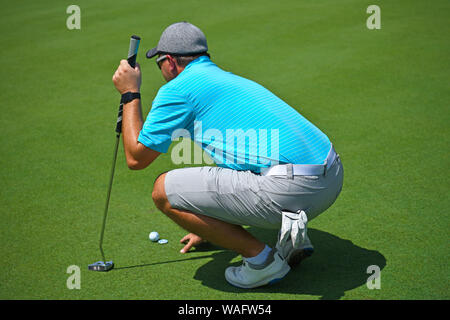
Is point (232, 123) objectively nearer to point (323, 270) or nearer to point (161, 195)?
point (161, 195)

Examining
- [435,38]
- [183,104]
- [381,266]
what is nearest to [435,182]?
[381,266]

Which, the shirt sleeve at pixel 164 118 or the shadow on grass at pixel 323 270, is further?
the shadow on grass at pixel 323 270

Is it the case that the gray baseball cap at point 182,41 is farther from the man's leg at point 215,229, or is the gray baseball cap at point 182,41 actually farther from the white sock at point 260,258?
the white sock at point 260,258

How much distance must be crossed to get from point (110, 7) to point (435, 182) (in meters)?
8.51

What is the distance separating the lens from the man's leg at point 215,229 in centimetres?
279

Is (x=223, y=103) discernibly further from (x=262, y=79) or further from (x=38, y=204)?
(x=262, y=79)

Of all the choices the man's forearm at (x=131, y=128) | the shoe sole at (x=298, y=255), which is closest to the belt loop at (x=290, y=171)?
the shoe sole at (x=298, y=255)

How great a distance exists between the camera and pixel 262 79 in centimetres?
629

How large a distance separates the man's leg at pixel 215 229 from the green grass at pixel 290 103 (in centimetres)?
25

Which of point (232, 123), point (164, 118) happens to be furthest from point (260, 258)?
point (164, 118)

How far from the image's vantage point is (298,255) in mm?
2971

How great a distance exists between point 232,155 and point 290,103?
9.83ft

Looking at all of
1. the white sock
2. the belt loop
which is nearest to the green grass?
the white sock

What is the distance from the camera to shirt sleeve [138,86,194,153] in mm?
2691
